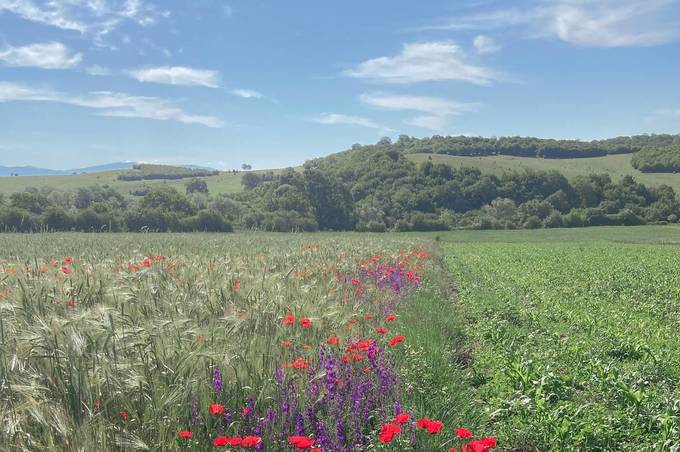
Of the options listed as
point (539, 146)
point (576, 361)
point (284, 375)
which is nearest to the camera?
point (284, 375)

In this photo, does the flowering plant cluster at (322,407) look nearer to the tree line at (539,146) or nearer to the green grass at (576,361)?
the green grass at (576,361)

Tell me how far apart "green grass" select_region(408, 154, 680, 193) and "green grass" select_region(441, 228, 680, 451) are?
105 m

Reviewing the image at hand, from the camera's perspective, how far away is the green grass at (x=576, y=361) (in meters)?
4.40

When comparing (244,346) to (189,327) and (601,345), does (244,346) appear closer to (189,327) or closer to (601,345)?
(189,327)

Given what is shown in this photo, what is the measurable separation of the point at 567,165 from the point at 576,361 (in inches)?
5314

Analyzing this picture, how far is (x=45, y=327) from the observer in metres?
3.38

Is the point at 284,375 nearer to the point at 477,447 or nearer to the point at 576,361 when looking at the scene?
the point at 477,447

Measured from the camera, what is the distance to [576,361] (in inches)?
269

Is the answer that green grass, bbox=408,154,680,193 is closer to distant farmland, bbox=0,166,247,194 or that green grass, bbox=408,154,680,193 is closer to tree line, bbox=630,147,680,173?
Result: tree line, bbox=630,147,680,173

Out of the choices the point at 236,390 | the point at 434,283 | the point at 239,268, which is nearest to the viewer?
the point at 236,390

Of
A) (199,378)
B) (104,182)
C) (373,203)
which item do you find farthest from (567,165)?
(199,378)

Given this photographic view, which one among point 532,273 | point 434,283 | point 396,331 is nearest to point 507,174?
point 532,273

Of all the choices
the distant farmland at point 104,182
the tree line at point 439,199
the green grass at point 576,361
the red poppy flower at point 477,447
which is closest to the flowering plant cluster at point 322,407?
the red poppy flower at point 477,447

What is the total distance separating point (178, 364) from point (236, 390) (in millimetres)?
509
